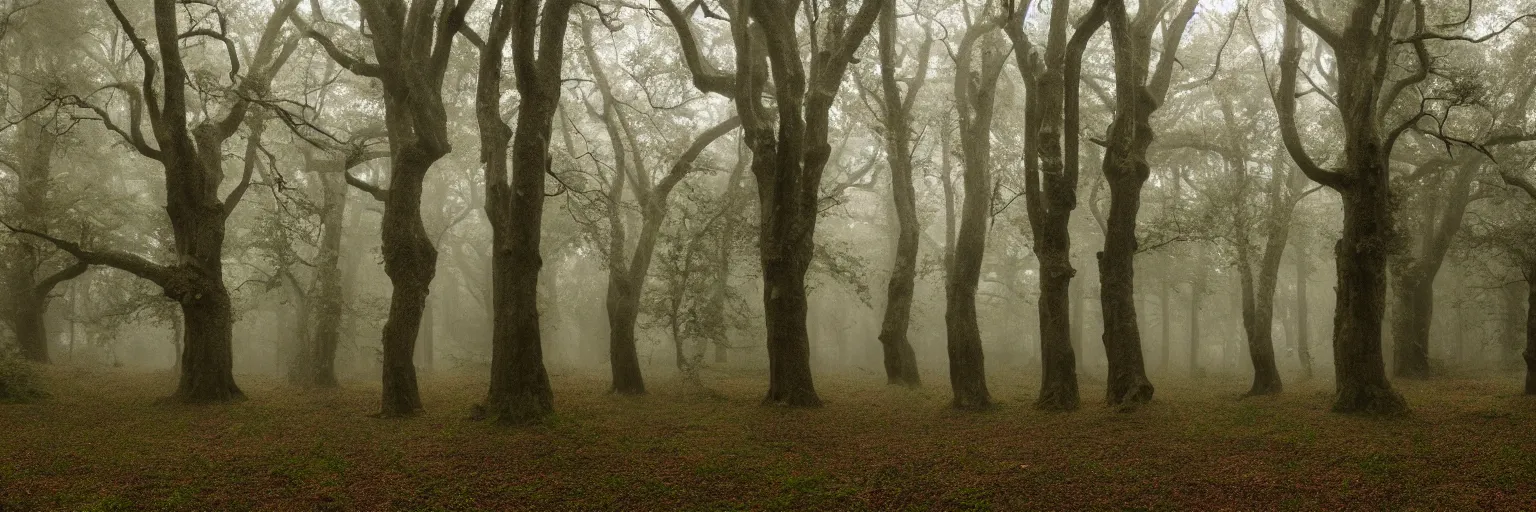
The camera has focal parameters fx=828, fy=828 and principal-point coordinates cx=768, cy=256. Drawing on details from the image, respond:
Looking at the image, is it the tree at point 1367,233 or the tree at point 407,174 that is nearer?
the tree at point 1367,233

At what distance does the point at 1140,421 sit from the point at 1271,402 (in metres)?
5.22

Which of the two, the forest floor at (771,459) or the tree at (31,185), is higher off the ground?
the tree at (31,185)

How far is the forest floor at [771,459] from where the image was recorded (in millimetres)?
6430

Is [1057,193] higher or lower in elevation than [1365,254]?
higher

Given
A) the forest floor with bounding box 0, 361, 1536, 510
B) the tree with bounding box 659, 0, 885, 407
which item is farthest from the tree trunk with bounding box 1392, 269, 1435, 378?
the tree with bounding box 659, 0, 885, 407

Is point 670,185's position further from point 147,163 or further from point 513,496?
point 147,163

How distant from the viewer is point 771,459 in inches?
332

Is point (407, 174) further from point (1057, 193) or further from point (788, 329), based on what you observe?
point (1057, 193)

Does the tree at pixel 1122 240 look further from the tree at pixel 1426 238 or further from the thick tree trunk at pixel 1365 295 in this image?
the tree at pixel 1426 238

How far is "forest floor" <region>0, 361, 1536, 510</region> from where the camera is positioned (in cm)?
643

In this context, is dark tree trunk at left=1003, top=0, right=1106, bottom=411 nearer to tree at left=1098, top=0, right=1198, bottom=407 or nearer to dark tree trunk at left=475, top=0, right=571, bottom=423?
tree at left=1098, top=0, right=1198, bottom=407

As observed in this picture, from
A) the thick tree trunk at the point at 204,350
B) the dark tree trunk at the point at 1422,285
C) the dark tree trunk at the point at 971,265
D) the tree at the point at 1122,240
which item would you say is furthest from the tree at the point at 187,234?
the dark tree trunk at the point at 1422,285

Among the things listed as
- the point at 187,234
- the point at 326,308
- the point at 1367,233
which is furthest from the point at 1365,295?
the point at 326,308

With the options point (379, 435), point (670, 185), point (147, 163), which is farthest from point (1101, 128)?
point (147, 163)
